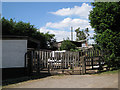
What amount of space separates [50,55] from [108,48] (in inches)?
162

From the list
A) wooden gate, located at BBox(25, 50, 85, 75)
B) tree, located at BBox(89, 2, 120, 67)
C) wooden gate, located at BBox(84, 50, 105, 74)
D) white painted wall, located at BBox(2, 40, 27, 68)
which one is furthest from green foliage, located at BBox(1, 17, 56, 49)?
wooden gate, located at BBox(84, 50, 105, 74)

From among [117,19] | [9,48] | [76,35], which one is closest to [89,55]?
[117,19]

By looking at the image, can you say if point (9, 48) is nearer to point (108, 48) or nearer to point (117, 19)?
point (108, 48)

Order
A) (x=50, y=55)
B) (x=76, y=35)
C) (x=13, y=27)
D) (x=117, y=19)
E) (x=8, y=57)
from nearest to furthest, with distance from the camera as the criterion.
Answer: (x=50, y=55)
(x=117, y=19)
(x=8, y=57)
(x=13, y=27)
(x=76, y=35)

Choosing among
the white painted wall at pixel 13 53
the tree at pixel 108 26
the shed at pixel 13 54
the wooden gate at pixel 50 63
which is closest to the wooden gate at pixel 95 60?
A: the tree at pixel 108 26

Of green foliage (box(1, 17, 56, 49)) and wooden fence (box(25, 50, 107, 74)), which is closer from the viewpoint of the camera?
wooden fence (box(25, 50, 107, 74))

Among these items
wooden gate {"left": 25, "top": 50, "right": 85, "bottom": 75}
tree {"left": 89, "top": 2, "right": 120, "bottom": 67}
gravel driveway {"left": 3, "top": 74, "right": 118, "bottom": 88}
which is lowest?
gravel driveway {"left": 3, "top": 74, "right": 118, "bottom": 88}

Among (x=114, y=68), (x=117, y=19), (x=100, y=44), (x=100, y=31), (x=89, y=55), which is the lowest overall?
(x=114, y=68)

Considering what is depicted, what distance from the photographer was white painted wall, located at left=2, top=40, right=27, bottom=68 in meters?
12.0

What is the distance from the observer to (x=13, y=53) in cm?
1210

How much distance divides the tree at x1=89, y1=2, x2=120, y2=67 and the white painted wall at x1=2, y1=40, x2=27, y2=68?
233 inches

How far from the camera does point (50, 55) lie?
407 inches

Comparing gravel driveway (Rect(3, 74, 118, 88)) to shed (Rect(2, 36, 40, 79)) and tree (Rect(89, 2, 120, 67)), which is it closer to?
tree (Rect(89, 2, 120, 67))

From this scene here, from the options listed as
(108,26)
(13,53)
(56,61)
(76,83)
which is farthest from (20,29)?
(76,83)
